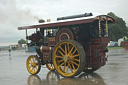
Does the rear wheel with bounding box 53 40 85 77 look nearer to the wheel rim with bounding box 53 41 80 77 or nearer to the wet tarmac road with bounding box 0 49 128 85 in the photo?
the wheel rim with bounding box 53 41 80 77

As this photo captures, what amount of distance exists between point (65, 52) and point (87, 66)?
1.17m

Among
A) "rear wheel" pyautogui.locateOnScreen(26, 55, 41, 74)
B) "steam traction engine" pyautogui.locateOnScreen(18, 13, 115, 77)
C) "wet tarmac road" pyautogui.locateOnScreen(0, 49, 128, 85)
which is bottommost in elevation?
"wet tarmac road" pyautogui.locateOnScreen(0, 49, 128, 85)

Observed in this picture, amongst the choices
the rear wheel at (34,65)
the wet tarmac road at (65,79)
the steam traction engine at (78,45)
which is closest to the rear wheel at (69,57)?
the steam traction engine at (78,45)

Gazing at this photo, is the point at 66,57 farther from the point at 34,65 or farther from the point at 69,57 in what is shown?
the point at 34,65

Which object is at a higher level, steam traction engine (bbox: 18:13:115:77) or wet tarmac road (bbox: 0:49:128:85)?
steam traction engine (bbox: 18:13:115:77)

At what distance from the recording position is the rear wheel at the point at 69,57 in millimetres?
7695

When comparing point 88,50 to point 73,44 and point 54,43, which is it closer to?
point 73,44

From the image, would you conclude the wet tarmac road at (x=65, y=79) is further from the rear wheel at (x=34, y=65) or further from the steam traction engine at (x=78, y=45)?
the steam traction engine at (x=78, y=45)

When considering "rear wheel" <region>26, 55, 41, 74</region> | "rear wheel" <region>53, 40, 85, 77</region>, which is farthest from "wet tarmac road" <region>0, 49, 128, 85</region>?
"rear wheel" <region>53, 40, 85, 77</region>

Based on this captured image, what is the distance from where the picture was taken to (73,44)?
25.8ft

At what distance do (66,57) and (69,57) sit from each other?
122 millimetres

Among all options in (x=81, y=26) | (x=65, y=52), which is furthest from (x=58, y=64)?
(x=81, y=26)

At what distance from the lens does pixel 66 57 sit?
319 inches

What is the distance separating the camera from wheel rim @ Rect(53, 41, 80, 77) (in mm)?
8012
